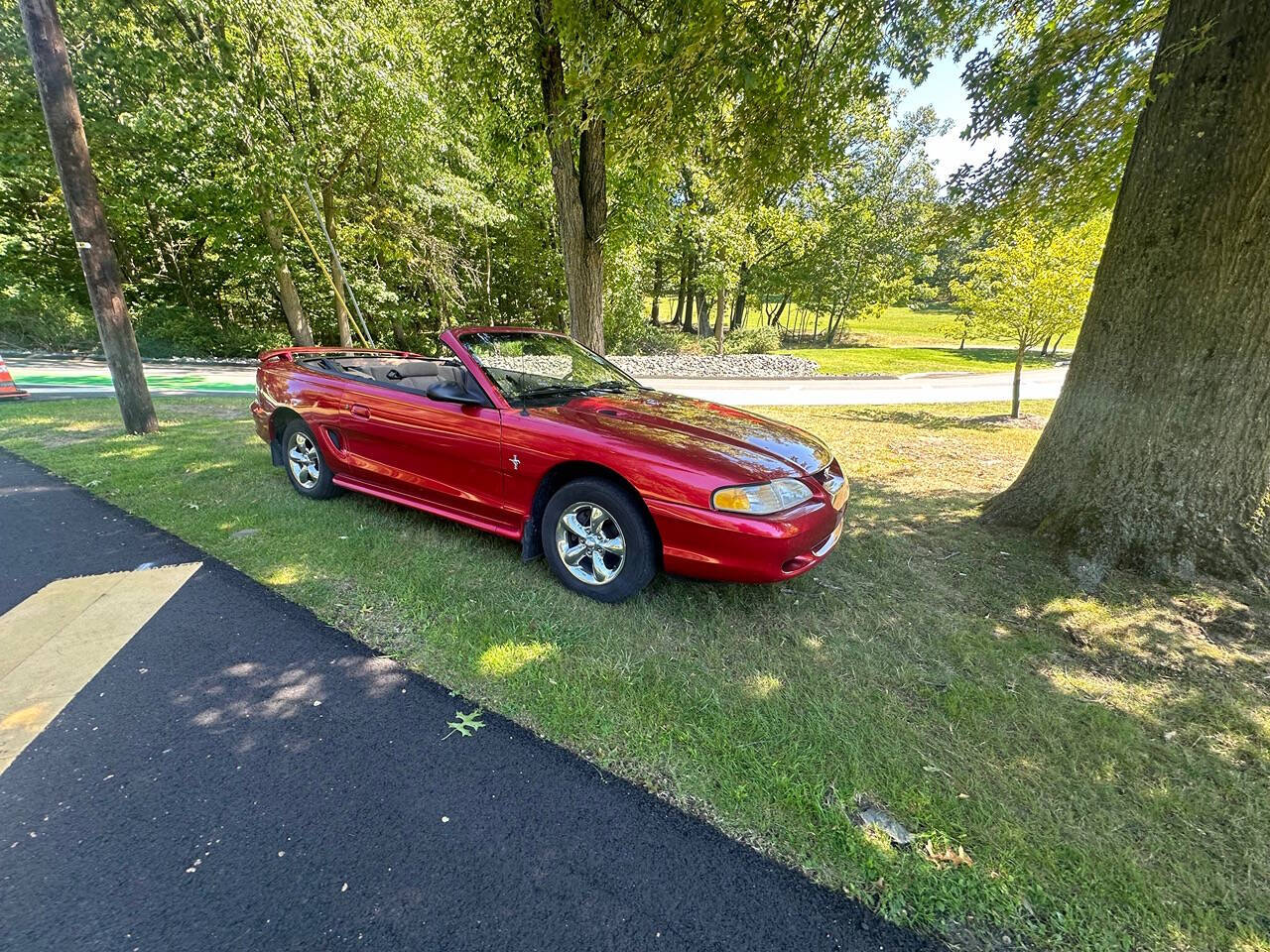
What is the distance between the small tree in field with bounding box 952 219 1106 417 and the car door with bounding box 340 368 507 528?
31.5 ft

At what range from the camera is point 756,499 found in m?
2.76

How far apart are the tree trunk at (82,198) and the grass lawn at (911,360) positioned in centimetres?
1897

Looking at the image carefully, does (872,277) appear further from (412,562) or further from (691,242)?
(412,562)

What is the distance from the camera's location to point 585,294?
6730 millimetres

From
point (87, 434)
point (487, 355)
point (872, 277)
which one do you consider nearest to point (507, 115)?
point (487, 355)

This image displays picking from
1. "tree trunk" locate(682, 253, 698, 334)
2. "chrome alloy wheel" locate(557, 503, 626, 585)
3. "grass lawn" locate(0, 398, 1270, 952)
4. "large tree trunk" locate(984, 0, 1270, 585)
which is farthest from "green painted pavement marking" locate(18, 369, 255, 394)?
"tree trunk" locate(682, 253, 698, 334)

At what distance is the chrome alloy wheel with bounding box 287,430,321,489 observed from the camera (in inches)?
179

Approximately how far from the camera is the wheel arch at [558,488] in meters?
2.96

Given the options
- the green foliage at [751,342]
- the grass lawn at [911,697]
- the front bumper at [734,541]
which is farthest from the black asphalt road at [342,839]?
the green foliage at [751,342]

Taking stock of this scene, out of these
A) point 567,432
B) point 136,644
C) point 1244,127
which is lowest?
point 136,644

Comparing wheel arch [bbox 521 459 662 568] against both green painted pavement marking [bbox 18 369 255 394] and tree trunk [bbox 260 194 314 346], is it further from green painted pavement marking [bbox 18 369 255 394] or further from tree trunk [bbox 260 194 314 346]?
tree trunk [bbox 260 194 314 346]

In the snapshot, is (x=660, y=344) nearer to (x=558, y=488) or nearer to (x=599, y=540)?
(x=558, y=488)

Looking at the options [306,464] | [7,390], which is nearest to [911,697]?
[306,464]

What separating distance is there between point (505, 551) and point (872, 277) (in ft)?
99.0
